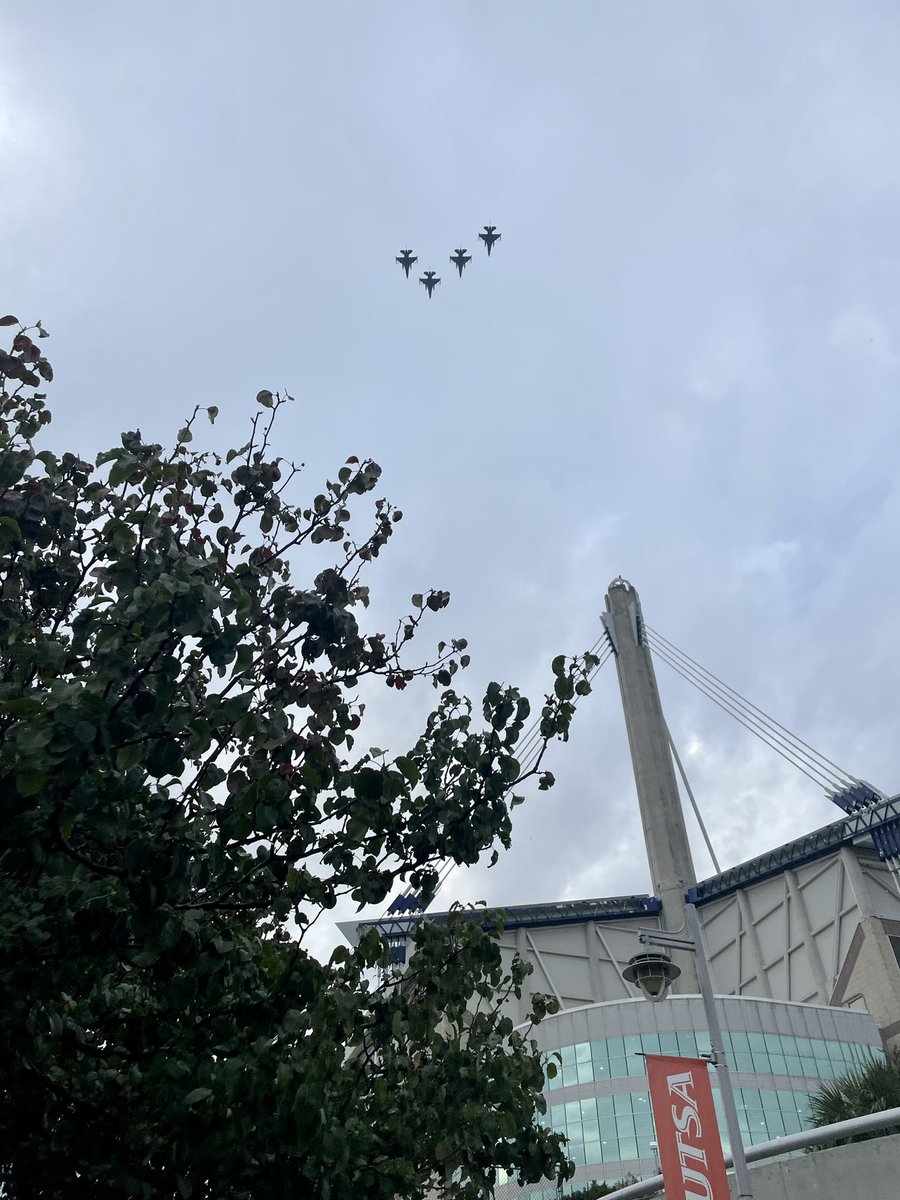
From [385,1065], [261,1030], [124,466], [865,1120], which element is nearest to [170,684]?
[124,466]

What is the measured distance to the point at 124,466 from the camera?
6.10 m

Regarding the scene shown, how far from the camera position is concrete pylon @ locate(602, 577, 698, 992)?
80.1 meters

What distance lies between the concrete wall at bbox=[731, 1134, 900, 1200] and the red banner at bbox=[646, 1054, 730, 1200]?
1.60 metres

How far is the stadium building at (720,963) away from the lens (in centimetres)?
5222

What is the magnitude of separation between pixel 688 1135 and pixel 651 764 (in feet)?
243

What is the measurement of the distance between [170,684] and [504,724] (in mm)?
3203

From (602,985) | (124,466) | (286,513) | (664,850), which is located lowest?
(124,466)

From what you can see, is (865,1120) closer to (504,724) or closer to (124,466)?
(504,724)

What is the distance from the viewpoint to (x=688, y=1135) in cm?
1434

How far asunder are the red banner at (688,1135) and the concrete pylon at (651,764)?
61.4 meters

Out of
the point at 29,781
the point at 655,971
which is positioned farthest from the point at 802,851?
the point at 29,781

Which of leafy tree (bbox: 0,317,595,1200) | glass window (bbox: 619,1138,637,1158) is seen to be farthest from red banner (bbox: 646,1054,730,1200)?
glass window (bbox: 619,1138,637,1158)

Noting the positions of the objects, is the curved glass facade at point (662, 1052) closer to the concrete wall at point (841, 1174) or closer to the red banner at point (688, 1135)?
the concrete wall at point (841, 1174)

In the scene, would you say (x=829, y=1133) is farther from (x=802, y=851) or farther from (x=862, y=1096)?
(x=802, y=851)
